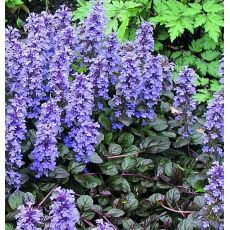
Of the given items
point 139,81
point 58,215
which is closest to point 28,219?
point 58,215

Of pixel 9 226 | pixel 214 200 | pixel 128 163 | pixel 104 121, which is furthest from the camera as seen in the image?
pixel 104 121

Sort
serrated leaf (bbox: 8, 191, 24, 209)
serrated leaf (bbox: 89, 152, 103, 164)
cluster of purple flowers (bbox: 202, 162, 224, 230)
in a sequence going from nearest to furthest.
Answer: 1. cluster of purple flowers (bbox: 202, 162, 224, 230)
2. serrated leaf (bbox: 8, 191, 24, 209)
3. serrated leaf (bbox: 89, 152, 103, 164)

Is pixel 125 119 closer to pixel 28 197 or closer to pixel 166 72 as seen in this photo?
pixel 166 72

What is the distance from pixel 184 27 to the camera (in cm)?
527

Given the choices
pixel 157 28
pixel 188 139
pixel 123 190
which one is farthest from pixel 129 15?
pixel 123 190

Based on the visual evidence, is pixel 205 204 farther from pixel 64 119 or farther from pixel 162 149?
pixel 64 119

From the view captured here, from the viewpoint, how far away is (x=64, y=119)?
161 inches

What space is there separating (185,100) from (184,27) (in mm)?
1185

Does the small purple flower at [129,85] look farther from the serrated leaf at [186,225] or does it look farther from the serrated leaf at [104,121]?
the serrated leaf at [186,225]

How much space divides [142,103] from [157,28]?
4.76 feet

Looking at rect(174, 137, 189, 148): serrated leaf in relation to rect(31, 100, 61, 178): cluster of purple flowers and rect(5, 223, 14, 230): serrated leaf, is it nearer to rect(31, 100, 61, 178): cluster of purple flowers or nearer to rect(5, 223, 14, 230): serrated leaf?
Result: rect(31, 100, 61, 178): cluster of purple flowers

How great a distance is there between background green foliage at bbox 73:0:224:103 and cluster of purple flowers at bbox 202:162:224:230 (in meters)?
1.67

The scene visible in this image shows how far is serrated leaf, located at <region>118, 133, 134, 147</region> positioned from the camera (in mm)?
4270

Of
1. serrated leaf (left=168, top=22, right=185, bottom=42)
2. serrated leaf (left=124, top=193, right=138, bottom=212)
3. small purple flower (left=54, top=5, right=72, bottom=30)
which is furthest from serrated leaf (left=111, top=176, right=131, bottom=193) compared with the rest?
serrated leaf (left=168, top=22, right=185, bottom=42)
